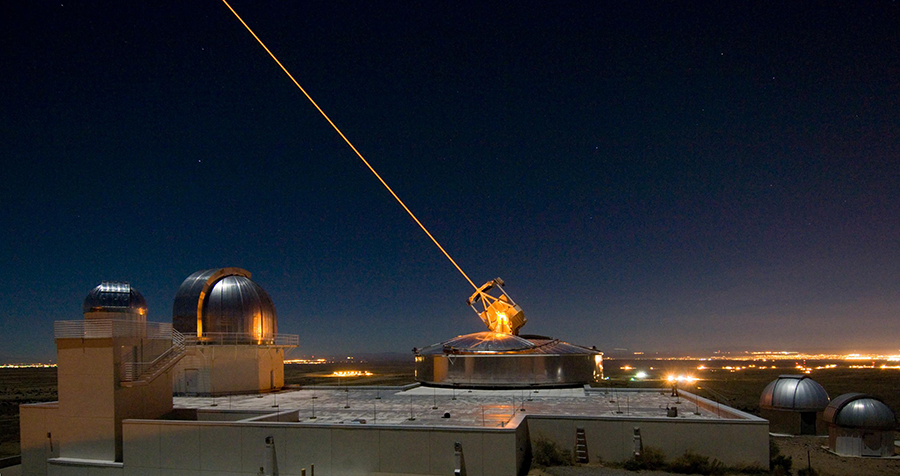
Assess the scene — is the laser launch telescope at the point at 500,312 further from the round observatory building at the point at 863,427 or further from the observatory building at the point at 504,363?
the round observatory building at the point at 863,427

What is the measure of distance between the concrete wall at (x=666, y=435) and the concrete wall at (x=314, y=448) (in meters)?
2.17

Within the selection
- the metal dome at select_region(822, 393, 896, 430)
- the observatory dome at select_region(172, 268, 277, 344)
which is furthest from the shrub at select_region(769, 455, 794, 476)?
the observatory dome at select_region(172, 268, 277, 344)

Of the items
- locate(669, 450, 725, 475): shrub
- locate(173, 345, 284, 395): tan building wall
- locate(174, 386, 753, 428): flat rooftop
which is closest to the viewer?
locate(669, 450, 725, 475): shrub

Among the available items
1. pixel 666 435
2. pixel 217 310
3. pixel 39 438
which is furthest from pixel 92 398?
pixel 666 435

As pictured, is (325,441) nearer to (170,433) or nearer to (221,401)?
(170,433)

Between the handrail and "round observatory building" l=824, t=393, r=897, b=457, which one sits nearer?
the handrail

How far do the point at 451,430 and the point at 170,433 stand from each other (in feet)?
34.0

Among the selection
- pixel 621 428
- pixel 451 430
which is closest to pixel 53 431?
pixel 451 430

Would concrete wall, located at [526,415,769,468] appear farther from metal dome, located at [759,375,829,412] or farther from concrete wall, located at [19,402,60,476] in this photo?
concrete wall, located at [19,402,60,476]

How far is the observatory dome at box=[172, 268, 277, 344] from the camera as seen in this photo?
1379 inches

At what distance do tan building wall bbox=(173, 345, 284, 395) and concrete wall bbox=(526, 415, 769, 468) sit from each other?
19.5m

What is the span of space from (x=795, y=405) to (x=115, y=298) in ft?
127

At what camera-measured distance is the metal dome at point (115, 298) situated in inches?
1458

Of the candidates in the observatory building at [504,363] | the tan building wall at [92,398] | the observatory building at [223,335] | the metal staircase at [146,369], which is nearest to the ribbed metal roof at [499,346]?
the observatory building at [504,363]
